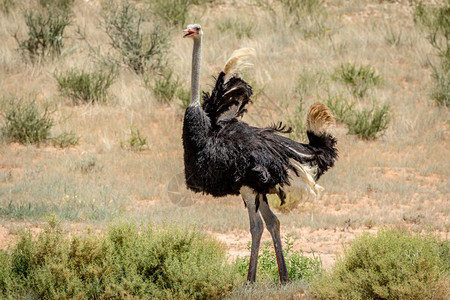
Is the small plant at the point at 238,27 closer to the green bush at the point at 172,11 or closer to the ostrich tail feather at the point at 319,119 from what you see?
the green bush at the point at 172,11

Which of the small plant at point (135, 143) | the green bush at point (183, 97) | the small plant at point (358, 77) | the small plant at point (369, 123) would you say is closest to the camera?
the small plant at point (135, 143)

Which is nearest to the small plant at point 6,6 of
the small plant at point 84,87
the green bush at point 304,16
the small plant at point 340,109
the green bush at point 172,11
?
the green bush at point 172,11

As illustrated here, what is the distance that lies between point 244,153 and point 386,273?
151cm

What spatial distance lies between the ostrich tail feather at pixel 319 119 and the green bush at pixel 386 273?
1041 millimetres

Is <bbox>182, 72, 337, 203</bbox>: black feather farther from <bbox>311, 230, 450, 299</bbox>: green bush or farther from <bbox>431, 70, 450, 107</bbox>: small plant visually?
<bbox>431, 70, 450, 107</bbox>: small plant

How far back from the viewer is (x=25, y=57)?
50.9 ft

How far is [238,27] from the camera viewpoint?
17656 millimetres

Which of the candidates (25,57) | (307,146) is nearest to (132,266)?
(307,146)

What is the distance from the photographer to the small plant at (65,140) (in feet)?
38.1

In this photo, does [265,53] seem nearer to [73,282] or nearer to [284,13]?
[284,13]

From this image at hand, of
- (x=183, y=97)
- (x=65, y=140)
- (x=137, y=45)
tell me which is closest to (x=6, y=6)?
(x=137, y=45)

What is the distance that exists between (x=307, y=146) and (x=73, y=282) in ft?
7.86

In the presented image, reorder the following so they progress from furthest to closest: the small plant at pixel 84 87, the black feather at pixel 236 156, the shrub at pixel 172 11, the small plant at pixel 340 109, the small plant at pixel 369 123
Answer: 1. the shrub at pixel 172 11
2. the small plant at pixel 84 87
3. the small plant at pixel 340 109
4. the small plant at pixel 369 123
5. the black feather at pixel 236 156

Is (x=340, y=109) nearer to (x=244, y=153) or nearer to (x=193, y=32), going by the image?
(x=193, y=32)
